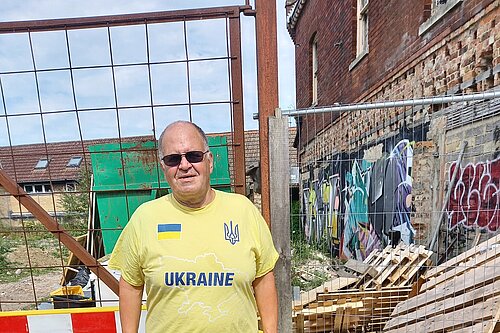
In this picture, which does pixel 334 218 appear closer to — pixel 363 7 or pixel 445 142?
pixel 445 142

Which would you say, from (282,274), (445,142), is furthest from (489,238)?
(282,274)

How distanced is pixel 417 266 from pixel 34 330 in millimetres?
4927

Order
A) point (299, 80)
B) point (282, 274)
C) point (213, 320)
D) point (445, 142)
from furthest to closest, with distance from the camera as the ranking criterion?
1. point (299, 80)
2. point (445, 142)
3. point (282, 274)
4. point (213, 320)

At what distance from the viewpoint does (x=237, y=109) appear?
7.12ft

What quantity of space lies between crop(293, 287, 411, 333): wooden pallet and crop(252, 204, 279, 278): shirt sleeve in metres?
3.06

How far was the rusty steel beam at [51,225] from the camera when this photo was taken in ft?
7.31

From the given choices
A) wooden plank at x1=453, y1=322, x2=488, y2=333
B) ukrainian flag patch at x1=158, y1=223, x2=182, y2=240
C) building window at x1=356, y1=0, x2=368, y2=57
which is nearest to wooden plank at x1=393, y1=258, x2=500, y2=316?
wooden plank at x1=453, y1=322, x2=488, y2=333

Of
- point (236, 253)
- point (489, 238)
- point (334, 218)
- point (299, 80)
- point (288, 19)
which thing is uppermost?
point (288, 19)

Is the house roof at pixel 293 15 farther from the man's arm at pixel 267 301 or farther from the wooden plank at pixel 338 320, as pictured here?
the man's arm at pixel 267 301

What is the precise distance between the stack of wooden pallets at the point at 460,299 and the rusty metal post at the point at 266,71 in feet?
8.28

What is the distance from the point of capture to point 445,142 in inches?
204

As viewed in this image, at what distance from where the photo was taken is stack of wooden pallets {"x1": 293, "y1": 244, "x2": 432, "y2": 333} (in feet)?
14.9

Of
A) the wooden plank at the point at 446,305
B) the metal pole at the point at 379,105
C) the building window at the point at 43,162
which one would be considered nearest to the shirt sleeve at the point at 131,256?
the building window at the point at 43,162

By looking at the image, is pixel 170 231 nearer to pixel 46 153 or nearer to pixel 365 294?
pixel 46 153
